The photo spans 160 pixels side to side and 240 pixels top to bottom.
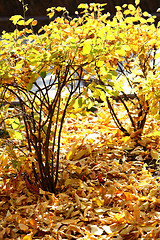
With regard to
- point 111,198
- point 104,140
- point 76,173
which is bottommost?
point 111,198

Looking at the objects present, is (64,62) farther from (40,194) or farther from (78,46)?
(40,194)

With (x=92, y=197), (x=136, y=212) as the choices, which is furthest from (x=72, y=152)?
(x=136, y=212)

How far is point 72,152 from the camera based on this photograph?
258cm

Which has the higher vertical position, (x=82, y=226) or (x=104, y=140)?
(x=104, y=140)

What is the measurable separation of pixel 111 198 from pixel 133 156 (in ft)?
2.34

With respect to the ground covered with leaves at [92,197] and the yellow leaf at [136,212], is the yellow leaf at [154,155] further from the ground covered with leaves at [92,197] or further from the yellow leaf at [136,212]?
the yellow leaf at [136,212]

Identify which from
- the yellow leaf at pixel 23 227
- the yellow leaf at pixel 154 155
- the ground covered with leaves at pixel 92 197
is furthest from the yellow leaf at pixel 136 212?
the yellow leaf at pixel 154 155

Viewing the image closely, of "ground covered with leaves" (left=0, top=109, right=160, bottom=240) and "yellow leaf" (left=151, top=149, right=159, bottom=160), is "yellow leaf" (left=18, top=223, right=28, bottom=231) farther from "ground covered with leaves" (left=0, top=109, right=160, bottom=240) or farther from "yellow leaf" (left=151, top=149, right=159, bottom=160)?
"yellow leaf" (left=151, top=149, right=159, bottom=160)

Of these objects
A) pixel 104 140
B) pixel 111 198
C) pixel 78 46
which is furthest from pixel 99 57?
pixel 104 140

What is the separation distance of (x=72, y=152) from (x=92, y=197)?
0.55 m

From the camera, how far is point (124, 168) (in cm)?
242

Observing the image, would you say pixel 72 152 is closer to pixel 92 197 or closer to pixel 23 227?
pixel 92 197

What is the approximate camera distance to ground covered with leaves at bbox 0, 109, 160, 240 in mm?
1801

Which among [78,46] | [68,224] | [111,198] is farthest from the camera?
[111,198]
